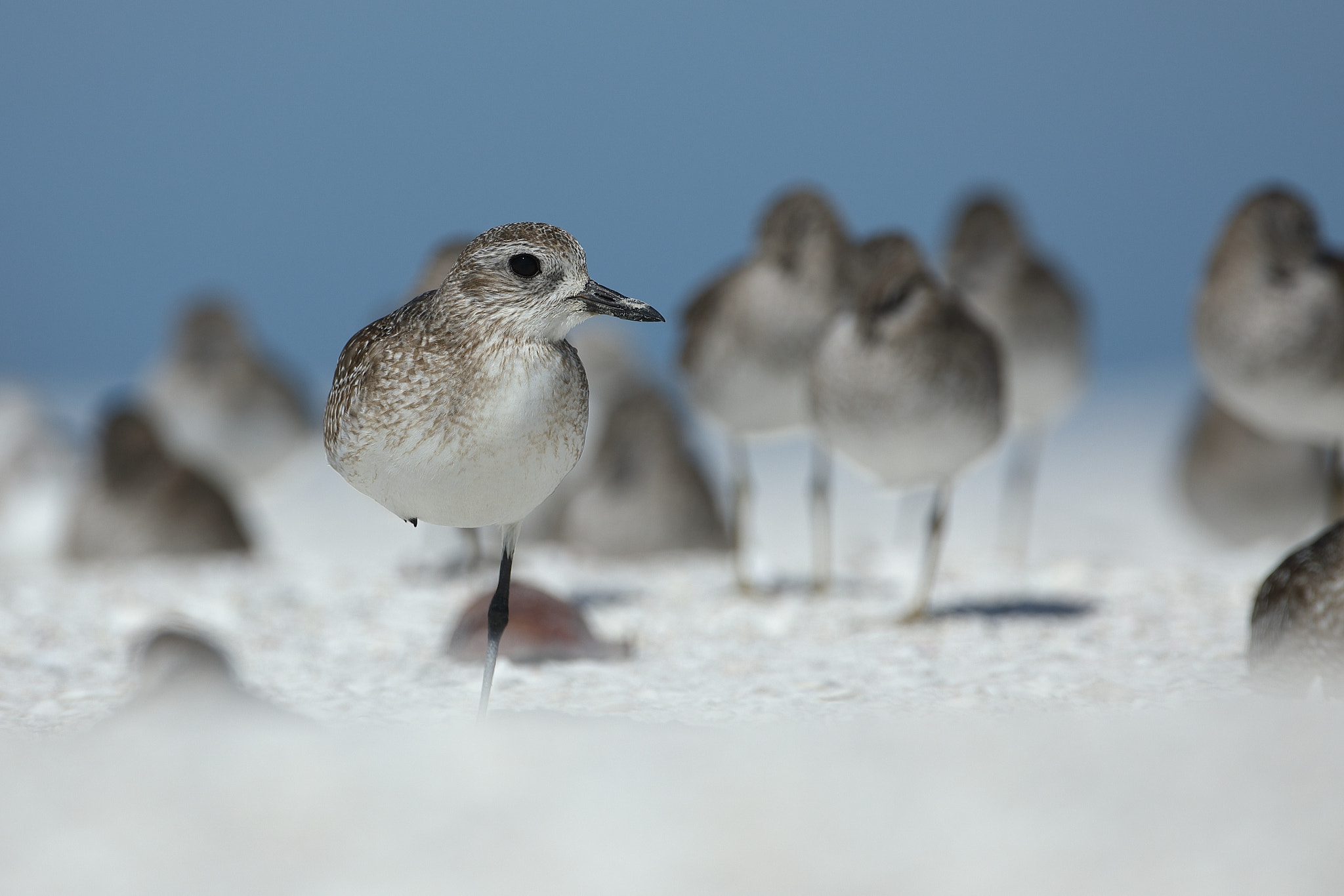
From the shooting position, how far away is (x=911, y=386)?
24.6 feet

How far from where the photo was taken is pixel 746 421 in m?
9.37

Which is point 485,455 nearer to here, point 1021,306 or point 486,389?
point 486,389

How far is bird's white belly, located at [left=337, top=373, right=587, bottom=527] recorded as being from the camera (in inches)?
182

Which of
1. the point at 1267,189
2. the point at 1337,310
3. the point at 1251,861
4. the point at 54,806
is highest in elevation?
the point at 1267,189

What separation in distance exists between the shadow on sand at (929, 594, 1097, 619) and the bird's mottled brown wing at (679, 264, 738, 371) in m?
2.23

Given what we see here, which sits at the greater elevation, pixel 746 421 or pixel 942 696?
pixel 746 421

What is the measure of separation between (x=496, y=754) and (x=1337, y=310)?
7.02 m

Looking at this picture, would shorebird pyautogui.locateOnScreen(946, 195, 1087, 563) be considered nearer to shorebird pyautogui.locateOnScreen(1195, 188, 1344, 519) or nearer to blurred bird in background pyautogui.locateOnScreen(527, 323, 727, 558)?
shorebird pyautogui.locateOnScreen(1195, 188, 1344, 519)

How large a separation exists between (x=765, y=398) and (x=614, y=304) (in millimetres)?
4529

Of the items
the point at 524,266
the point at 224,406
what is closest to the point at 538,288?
the point at 524,266

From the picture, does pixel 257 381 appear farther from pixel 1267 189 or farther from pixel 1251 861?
pixel 1251 861

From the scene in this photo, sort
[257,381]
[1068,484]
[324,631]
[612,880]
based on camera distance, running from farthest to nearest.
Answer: [1068,484]
[257,381]
[324,631]
[612,880]

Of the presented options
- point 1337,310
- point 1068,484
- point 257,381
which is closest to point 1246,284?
point 1337,310

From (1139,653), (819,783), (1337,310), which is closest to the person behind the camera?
(819,783)
